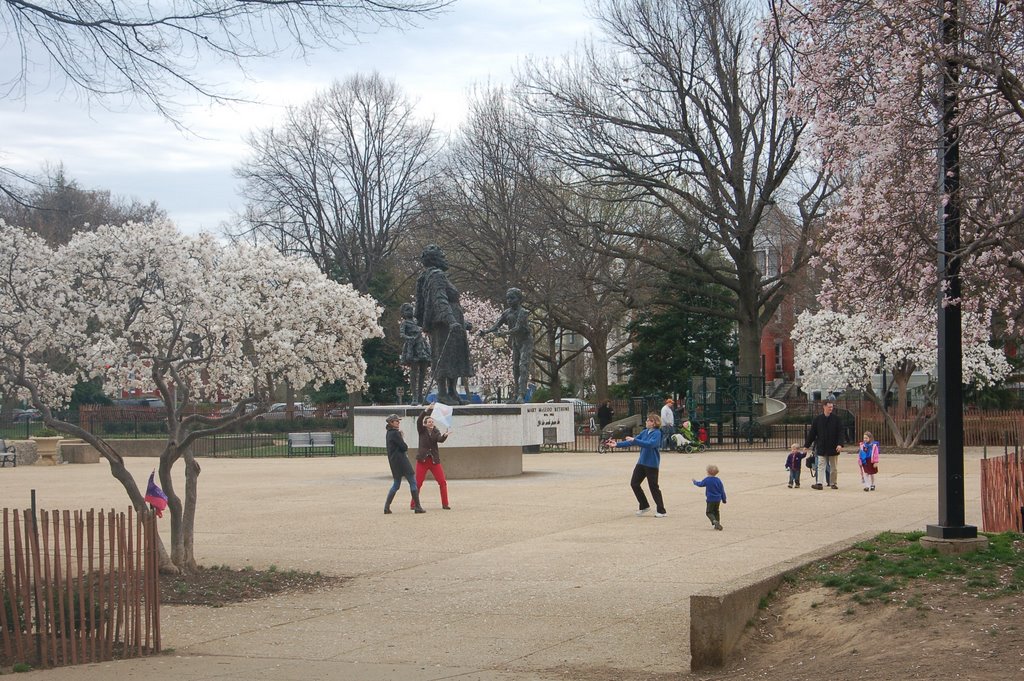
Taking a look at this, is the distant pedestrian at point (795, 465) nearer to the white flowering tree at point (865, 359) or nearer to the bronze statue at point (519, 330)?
the bronze statue at point (519, 330)

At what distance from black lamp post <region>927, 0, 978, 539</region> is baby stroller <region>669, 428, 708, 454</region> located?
2521 centimetres

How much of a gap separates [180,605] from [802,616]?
6.00 metres

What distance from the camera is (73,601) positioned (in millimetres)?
9117

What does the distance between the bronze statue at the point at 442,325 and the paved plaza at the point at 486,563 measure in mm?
2486

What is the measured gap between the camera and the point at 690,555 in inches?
543

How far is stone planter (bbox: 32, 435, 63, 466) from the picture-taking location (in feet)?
124

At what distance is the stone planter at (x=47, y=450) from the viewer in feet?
124

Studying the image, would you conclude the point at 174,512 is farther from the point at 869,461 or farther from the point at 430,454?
the point at 869,461

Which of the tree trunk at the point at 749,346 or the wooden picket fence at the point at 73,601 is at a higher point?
the tree trunk at the point at 749,346

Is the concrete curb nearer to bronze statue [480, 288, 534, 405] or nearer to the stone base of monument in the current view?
the stone base of monument

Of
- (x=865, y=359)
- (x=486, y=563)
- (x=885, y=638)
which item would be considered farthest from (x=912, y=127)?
(x=865, y=359)

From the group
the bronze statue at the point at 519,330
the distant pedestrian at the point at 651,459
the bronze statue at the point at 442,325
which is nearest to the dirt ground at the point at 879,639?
the distant pedestrian at the point at 651,459

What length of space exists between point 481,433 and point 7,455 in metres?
18.5

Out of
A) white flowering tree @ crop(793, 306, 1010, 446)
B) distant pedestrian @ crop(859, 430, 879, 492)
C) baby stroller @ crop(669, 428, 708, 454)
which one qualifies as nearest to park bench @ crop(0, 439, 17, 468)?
baby stroller @ crop(669, 428, 708, 454)
